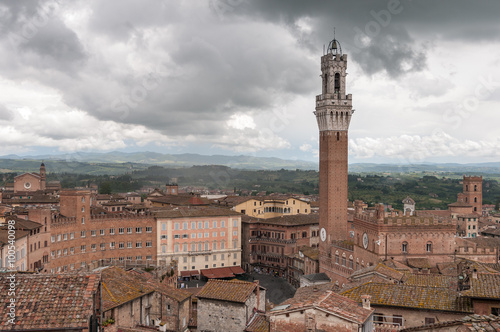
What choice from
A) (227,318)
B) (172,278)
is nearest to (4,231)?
(172,278)

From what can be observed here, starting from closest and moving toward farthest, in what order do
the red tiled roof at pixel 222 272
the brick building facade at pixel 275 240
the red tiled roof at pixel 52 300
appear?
the red tiled roof at pixel 52 300 → the red tiled roof at pixel 222 272 → the brick building facade at pixel 275 240

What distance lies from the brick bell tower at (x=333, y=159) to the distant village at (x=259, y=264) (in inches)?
6.1

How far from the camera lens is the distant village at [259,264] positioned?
56.6 feet

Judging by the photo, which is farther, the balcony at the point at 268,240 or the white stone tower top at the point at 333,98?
the balcony at the point at 268,240

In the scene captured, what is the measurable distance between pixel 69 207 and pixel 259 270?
3540 cm

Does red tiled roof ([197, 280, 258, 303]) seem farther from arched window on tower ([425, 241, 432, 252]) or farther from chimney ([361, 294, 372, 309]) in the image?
arched window on tower ([425, 241, 432, 252])

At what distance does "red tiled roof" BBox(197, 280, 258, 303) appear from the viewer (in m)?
27.9

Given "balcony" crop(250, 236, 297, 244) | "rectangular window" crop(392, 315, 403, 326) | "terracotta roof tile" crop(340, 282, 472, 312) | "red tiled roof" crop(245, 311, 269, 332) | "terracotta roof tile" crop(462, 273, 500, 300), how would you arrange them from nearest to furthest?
"terracotta roof tile" crop(462, 273, 500, 300)
"terracotta roof tile" crop(340, 282, 472, 312)
"rectangular window" crop(392, 315, 403, 326)
"red tiled roof" crop(245, 311, 269, 332)
"balcony" crop(250, 236, 297, 244)

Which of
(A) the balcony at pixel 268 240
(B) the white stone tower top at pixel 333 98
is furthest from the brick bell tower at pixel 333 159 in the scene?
(A) the balcony at pixel 268 240

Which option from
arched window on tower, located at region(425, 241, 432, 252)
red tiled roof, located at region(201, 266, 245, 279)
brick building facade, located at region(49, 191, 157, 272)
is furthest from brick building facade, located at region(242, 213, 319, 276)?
arched window on tower, located at region(425, 241, 432, 252)

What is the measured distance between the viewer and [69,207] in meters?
70.6

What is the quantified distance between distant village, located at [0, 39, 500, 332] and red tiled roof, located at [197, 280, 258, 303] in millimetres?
102

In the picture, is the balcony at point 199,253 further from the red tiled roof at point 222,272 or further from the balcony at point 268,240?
the balcony at point 268,240

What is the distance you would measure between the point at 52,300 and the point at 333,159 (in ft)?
189
